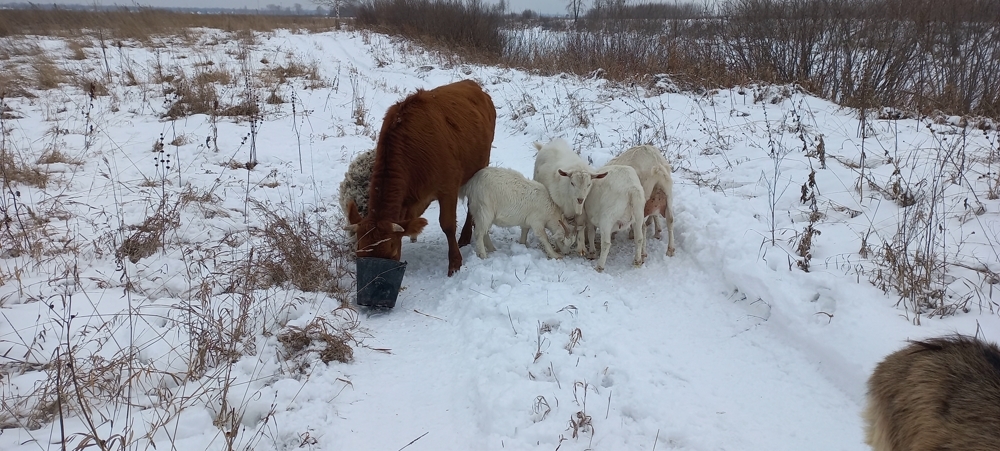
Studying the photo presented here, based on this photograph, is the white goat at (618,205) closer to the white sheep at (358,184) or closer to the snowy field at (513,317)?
the snowy field at (513,317)

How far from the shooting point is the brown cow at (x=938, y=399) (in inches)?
74.2

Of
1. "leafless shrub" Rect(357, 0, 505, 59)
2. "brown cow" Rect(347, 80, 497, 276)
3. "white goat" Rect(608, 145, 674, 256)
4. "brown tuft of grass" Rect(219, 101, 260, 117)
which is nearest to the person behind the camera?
"brown cow" Rect(347, 80, 497, 276)

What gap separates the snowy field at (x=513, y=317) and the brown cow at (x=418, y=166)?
2.23 feet

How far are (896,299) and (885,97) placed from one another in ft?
28.9

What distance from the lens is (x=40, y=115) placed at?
1003 cm

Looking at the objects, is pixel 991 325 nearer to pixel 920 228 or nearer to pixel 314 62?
pixel 920 228

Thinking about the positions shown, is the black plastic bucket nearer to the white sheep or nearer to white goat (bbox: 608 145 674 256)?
the white sheep

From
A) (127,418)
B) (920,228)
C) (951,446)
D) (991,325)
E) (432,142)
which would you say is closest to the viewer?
(951,446)

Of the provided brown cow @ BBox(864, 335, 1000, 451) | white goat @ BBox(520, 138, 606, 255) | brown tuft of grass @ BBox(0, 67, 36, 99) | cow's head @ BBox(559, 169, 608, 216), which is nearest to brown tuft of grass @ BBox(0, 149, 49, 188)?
brown tuft of grass @ BBox(0, 67, 36, 99)

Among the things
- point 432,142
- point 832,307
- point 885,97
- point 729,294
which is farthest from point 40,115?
point 885,97

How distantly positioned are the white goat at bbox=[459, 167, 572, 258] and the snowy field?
29 cm

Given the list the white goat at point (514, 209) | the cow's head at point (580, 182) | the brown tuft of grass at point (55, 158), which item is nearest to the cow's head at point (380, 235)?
the white goat at point (514, 209)

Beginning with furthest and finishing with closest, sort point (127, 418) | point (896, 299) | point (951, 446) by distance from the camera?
point (896, 299), point (127, 418), point (951, 446)

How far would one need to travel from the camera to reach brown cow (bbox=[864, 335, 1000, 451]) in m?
1.88
